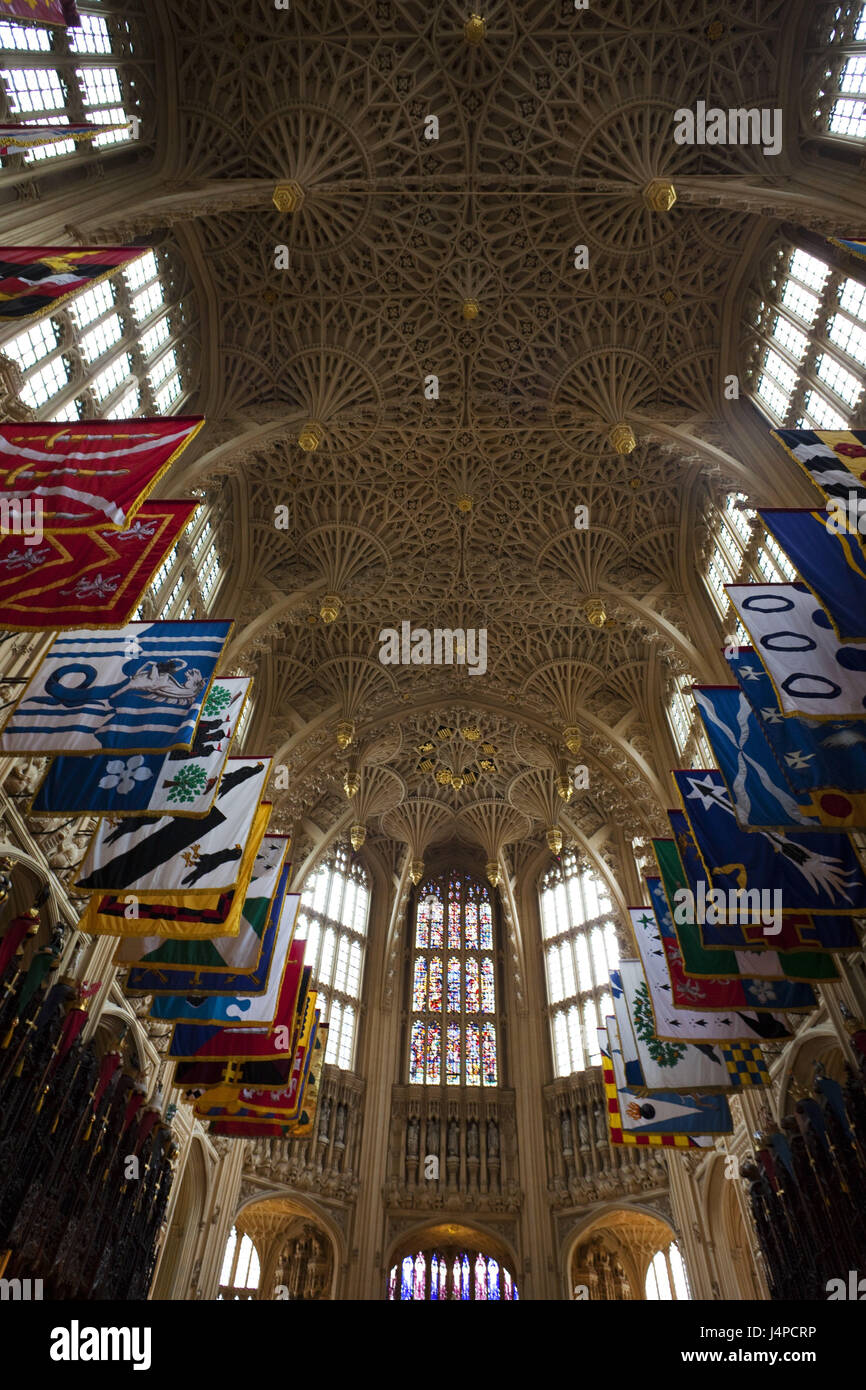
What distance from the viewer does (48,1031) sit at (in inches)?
587

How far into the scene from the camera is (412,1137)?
31.4m

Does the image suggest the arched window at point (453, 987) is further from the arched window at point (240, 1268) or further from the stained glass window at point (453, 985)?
the arched window at point (240, 1268)

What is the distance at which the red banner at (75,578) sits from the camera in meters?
8.87

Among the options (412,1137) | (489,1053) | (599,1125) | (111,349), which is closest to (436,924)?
(489,1053)

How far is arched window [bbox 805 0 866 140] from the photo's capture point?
17.3 m

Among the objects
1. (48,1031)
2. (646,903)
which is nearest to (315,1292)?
(646,903)

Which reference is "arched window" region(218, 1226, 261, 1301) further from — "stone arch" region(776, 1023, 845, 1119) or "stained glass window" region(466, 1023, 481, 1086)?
"stone arch" region(776, 1023, 845, 1119)

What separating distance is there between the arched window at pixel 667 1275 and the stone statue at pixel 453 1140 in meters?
7.61

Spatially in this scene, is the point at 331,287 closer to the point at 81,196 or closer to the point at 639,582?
the point at 81,196

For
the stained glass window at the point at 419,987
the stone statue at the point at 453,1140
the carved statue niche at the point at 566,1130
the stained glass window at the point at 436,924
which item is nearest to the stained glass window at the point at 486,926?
the stained glass window at the point at 436,924

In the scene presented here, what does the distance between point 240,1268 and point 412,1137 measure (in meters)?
7.16

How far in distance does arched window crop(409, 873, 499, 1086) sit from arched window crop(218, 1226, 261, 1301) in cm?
803

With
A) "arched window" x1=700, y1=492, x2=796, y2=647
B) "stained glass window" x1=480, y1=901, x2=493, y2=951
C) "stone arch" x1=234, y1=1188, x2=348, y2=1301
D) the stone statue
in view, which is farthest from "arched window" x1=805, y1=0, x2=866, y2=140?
"stone arch" x1=234, y1=1188, x2=348, y2=1301

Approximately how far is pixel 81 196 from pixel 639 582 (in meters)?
18.3
